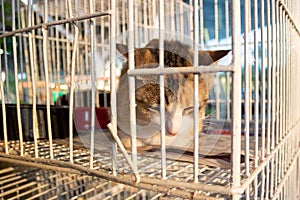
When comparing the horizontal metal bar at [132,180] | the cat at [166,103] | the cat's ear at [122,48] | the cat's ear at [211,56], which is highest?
the cat's ear at [122,48]

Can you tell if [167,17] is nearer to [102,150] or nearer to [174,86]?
[174,86]

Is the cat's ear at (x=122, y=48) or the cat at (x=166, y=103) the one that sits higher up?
the cat's ear at (x=122, y=48)

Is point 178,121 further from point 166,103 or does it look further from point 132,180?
point 132,180

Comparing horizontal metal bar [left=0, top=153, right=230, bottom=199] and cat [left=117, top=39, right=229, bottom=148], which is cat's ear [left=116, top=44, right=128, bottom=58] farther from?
horizontal metal bar [left=0, top=153, right=230, bottom=199]

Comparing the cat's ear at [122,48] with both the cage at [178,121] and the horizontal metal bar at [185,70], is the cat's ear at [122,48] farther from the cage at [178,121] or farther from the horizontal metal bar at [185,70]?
the horizontal metal bar at [185,70]

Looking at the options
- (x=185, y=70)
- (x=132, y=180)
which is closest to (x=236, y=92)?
(x=185, y=70)

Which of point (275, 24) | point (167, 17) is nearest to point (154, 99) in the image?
point (275, 24)

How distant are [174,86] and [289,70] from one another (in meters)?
0.30

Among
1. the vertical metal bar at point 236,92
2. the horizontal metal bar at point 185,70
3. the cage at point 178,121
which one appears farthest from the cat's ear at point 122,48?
the vertical metal bar at point 236,92

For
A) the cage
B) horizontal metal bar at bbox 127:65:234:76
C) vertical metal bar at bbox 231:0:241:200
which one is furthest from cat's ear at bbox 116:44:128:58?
vertical metal bar at bbox 231:0:241:200

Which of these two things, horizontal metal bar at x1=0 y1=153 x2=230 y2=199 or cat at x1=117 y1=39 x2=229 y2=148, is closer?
horizontal metal bar at x1=0 y1=153 x2=230 y2=199

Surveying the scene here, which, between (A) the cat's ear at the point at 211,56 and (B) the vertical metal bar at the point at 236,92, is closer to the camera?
(B) the vertical metal bar at the point at 236,92

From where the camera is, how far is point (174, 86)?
670mm

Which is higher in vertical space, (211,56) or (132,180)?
(211,56)
